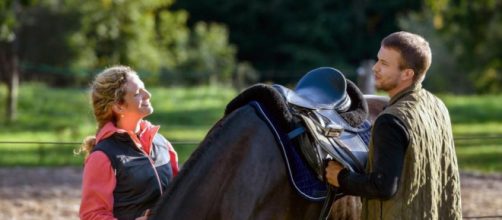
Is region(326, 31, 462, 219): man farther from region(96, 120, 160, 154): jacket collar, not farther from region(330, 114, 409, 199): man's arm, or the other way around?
region(96, 120, 160, 154): jacket collar

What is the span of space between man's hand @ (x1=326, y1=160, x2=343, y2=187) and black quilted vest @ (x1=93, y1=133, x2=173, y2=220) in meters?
0.80

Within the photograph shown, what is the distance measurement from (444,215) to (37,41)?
3563cm

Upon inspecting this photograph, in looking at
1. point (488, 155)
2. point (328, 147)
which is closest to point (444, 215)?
point (328, 147)

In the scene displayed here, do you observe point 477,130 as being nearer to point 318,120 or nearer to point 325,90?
point 325,90

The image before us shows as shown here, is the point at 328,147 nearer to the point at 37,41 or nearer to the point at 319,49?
the point at 37,41

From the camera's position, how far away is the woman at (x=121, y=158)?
14.1ft

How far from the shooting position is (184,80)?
Result: 1169 inches

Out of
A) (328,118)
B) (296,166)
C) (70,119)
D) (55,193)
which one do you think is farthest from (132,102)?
(70,119)

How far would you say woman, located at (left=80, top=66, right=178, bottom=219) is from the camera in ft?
14.1

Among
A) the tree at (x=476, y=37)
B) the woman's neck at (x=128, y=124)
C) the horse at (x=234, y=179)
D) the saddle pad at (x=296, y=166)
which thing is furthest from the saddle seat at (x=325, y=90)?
the tree at (x=476, y=37)

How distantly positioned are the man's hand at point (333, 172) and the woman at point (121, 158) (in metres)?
0.80

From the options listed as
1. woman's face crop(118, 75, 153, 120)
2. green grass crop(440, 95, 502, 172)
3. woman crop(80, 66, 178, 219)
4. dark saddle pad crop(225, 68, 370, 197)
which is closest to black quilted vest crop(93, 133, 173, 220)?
woman crop(80, 66, 178, 219)

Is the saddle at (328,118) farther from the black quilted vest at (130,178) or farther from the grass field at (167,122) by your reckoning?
the grass field at (167,122)

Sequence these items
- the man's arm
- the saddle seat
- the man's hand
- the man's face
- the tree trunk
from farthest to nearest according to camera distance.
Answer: the tree trunk < the saddle seat < the man's hand < the man's face < the man's arm
